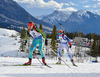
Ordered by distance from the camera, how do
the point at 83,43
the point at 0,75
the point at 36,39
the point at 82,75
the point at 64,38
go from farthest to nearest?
the point at 83,43 < the point at 64,38 < the point at 36,39 < the point at 82,75 < the point at 0,75

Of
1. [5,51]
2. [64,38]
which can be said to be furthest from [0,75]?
[5,51]

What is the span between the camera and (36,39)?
640 cm

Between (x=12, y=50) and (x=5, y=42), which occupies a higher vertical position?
(x=5, y=42)

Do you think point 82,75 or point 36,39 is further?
point 36,39

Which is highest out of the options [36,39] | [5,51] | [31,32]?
[31,32]

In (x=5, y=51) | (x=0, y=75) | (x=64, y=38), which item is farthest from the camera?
(x=5, y=51)

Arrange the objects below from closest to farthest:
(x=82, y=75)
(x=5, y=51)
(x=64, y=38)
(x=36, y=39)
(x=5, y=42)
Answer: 1. (x=82, y=75)
2. (x=36, y=39)
3. (x=64, y=38)
4. (x=5, y=51)
5. (x=5, y=42)

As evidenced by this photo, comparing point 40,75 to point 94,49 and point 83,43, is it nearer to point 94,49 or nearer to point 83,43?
point 94,49

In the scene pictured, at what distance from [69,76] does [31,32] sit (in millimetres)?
3314

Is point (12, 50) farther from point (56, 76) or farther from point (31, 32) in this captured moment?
point (56, 76)

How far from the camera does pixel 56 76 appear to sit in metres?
4.42

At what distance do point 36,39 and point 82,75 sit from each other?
10.4 feet

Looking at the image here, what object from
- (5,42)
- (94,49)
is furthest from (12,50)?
(94,49)

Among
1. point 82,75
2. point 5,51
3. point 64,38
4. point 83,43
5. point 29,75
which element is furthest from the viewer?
point 83,43
